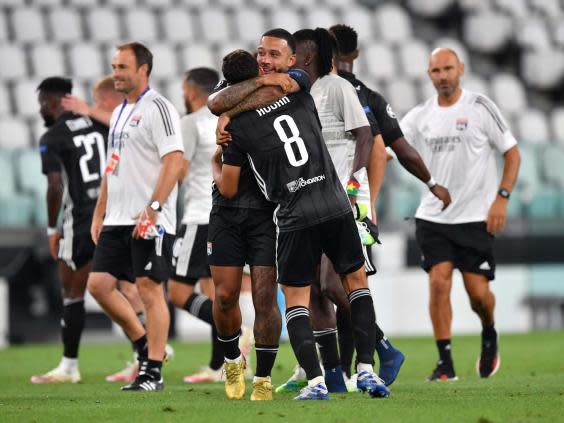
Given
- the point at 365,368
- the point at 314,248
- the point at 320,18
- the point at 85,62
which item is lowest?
the point at 365,368

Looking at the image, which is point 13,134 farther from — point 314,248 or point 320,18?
point 314,248

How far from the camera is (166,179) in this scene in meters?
8.42

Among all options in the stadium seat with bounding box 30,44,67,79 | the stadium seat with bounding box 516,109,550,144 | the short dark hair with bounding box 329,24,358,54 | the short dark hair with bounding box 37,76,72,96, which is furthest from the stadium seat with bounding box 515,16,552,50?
the short dark hair with bounding box 329,24,358,54

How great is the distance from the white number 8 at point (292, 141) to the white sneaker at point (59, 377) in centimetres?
366

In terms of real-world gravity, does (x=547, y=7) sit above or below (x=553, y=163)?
above

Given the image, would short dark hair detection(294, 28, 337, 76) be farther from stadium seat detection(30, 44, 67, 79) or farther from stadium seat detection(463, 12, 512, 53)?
stadium seat detection(463, 12, 512, 53)

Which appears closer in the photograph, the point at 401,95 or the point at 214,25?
the point at 401,95

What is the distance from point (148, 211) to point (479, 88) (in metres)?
12.2

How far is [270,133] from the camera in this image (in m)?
7.05

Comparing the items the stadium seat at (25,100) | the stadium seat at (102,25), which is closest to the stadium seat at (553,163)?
the stadium seat at (102,25)

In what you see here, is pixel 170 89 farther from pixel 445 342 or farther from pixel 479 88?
pixel 445 342

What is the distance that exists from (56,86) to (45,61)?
7.85 metres

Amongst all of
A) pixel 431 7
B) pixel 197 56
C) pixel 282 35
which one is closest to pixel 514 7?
pixel 431 7

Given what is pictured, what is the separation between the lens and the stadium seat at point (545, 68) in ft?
67.7
